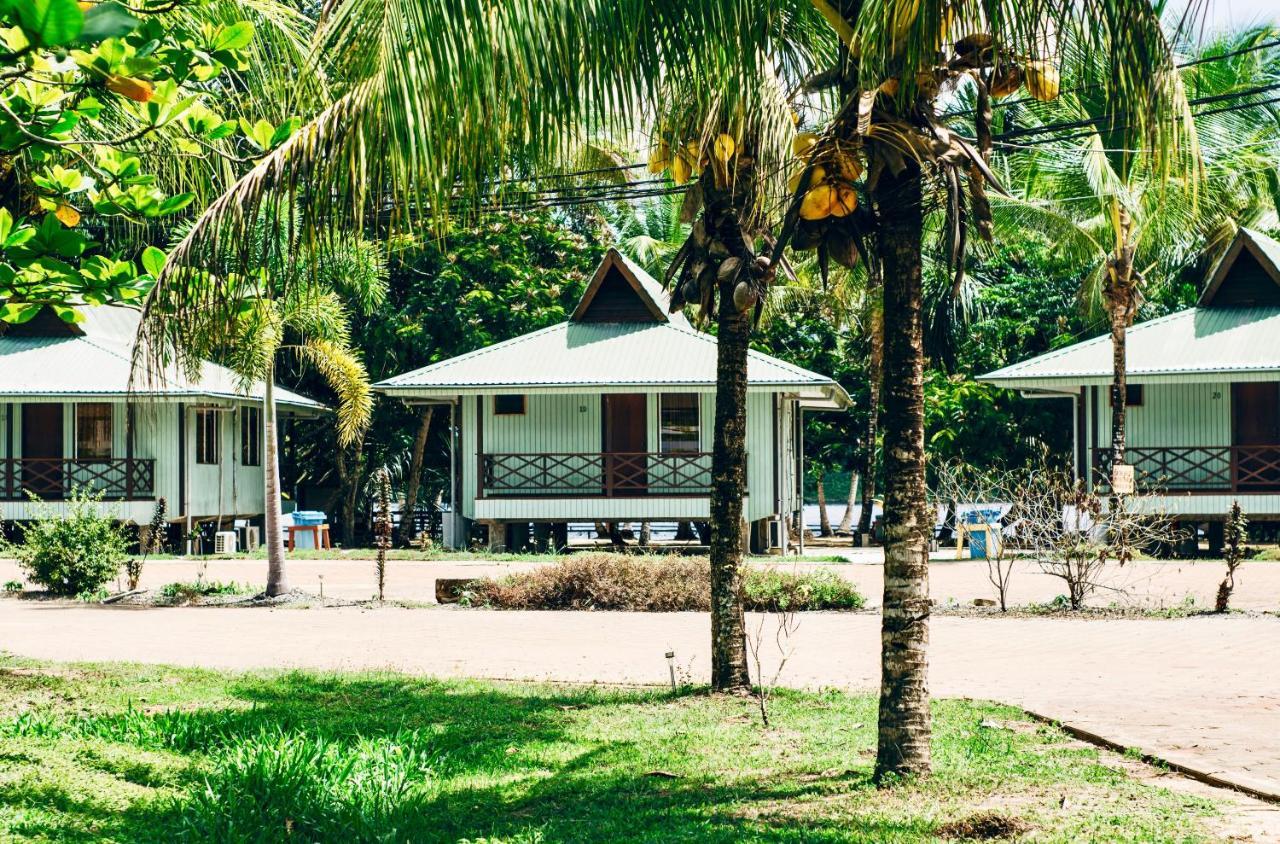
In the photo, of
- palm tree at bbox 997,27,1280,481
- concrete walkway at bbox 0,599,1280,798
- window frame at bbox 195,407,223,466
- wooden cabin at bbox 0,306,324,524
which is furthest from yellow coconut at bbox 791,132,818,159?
window frame at bbox 195,407,223,466

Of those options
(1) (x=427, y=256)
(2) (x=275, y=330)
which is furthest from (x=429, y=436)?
(2) (x=275, y=330)

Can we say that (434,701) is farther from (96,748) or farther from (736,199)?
(736,199)

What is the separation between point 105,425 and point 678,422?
40.5 ft

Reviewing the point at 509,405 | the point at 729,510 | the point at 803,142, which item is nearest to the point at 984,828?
the point at 803,142

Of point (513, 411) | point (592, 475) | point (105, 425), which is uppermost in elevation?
point (513, 411)

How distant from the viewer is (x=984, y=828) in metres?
5.93

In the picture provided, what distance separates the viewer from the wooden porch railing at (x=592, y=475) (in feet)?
91.0

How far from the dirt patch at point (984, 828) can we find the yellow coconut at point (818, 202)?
304 cm

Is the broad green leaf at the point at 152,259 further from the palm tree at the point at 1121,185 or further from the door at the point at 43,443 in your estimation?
the door at the point at 43,443

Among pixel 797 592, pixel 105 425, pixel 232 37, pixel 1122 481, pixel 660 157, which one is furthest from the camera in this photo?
pixel 105 425

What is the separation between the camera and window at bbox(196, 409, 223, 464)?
3086cm

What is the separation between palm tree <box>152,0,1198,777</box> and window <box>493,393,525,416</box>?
20.9 metres

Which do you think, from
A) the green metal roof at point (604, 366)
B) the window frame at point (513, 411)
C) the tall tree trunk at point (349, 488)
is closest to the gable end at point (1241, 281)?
the green metal roof at point (604, 366)

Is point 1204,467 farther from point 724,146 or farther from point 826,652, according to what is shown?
point 724,146
